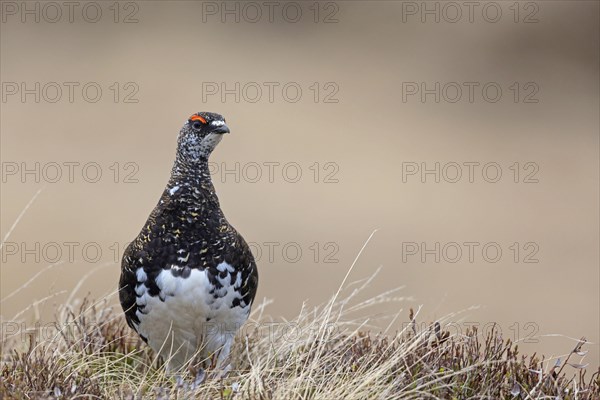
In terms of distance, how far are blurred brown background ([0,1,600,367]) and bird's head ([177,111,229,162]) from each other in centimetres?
481

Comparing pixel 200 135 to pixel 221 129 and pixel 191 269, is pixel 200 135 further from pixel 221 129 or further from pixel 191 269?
pixel 191 269

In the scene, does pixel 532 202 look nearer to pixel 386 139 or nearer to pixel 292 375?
pixel 386 139

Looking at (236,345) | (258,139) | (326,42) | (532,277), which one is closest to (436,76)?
(326,42)

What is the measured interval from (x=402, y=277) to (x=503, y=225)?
1823mm

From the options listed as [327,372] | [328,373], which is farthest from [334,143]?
[328,373]

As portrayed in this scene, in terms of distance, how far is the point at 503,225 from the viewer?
1255 centimetres

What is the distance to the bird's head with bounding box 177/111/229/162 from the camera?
484cm

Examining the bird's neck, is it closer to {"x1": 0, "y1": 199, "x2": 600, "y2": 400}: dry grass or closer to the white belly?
the white belly

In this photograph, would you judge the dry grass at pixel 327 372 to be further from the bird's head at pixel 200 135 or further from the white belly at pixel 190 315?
the bird's head at pixel 200 135

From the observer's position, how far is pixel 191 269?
4695mm

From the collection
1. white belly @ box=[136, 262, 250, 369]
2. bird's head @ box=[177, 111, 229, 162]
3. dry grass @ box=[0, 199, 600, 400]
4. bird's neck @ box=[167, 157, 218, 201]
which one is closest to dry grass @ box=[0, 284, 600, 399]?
dry grass @ box=[0, 199, 600, 400]

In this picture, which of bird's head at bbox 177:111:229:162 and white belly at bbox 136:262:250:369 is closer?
white belly at bbox 136:262:250:369

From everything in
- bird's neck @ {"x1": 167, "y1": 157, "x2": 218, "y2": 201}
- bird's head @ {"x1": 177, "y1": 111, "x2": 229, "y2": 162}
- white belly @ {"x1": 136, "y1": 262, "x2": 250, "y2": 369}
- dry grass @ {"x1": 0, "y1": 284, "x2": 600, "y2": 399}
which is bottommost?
dry grass @ {"x1": 0, "y1": 284, "x2": 600, "y2": 399}

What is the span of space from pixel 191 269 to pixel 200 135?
0.62 metres
